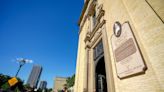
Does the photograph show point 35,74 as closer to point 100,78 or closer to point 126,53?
point 100,78

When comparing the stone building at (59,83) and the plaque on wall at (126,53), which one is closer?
the plaque on wall at (126,53)

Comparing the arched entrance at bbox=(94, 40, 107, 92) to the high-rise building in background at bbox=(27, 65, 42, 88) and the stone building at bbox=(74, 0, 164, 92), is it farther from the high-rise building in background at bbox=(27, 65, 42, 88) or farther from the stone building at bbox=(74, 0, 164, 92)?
the high-rise building in background at bbox=(27, 65, 42, 88)

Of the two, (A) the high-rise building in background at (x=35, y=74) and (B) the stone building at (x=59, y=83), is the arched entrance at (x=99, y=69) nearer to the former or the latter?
(B) the stone building at (x=59, y=83)

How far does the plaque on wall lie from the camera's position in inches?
111

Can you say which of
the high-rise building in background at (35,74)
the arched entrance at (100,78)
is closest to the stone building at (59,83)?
the arched entrance at (100,78)

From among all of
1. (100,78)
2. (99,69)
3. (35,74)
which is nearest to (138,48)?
(100,78)

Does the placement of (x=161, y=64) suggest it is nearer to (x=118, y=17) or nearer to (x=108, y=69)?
(x=108, y=69)

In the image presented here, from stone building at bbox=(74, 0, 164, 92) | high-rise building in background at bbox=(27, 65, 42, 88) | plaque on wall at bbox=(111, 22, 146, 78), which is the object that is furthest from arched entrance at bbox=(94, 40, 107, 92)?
high-rise building in background at bbox=(27, 65, 42, 88)

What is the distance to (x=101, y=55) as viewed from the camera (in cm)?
605

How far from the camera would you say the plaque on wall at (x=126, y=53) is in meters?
2.82

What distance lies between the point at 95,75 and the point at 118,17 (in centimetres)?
366

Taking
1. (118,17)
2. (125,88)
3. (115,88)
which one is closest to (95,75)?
(115,88)

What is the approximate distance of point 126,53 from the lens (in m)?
3.29

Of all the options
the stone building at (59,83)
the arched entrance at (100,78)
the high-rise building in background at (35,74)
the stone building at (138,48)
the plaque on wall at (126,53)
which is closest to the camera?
the stone building at (138,48)
